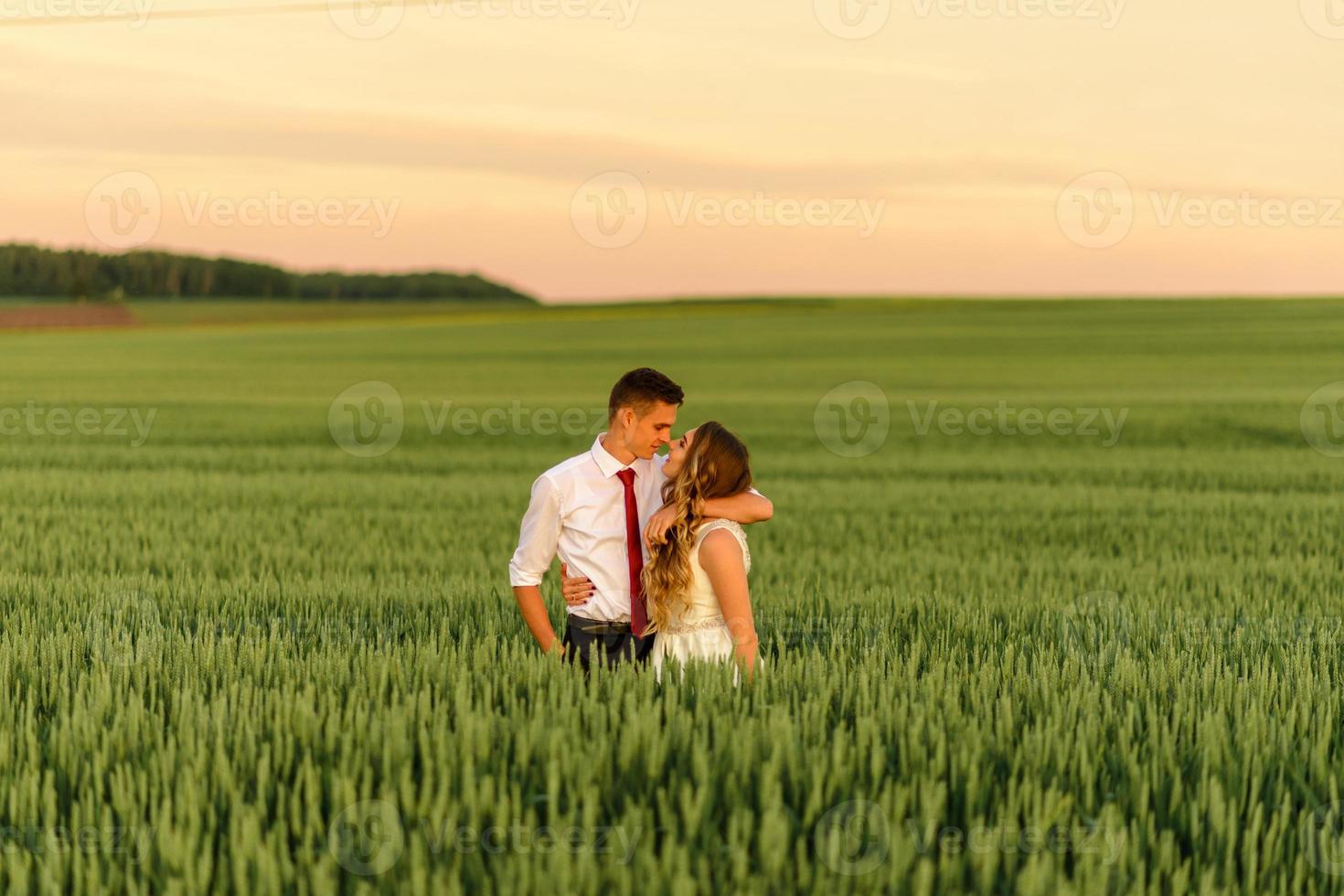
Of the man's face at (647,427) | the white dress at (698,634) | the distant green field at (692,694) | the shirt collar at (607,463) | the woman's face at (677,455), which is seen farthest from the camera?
the shirt collar at (607,463)

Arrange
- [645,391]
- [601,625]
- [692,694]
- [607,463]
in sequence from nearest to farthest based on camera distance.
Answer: [692,694]
[645,391]
[607,463]
[601,625]

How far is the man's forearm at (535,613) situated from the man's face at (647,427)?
826 millimetres

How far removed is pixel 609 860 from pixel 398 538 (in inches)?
423

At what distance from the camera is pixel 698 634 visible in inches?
219

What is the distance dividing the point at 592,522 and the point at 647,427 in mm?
549

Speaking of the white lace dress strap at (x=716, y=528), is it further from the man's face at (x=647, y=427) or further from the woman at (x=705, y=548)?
the man's face at (x=647, y=427)

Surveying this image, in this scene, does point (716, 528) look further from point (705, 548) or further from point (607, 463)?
point (607, 463)

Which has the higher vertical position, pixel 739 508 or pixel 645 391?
pixel 645 391

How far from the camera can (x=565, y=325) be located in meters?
81.6

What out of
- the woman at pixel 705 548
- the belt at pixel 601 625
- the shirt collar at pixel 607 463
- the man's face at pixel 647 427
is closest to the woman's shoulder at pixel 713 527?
the woman at pixel 705 548

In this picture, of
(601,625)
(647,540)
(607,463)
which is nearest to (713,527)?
(647,540)

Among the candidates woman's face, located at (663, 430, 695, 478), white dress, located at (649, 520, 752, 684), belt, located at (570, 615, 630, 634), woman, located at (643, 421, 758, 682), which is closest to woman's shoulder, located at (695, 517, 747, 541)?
woman, located at (643, 421, 758, 682)

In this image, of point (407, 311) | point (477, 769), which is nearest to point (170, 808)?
point (477, 769)

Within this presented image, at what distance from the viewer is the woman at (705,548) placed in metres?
5.18
